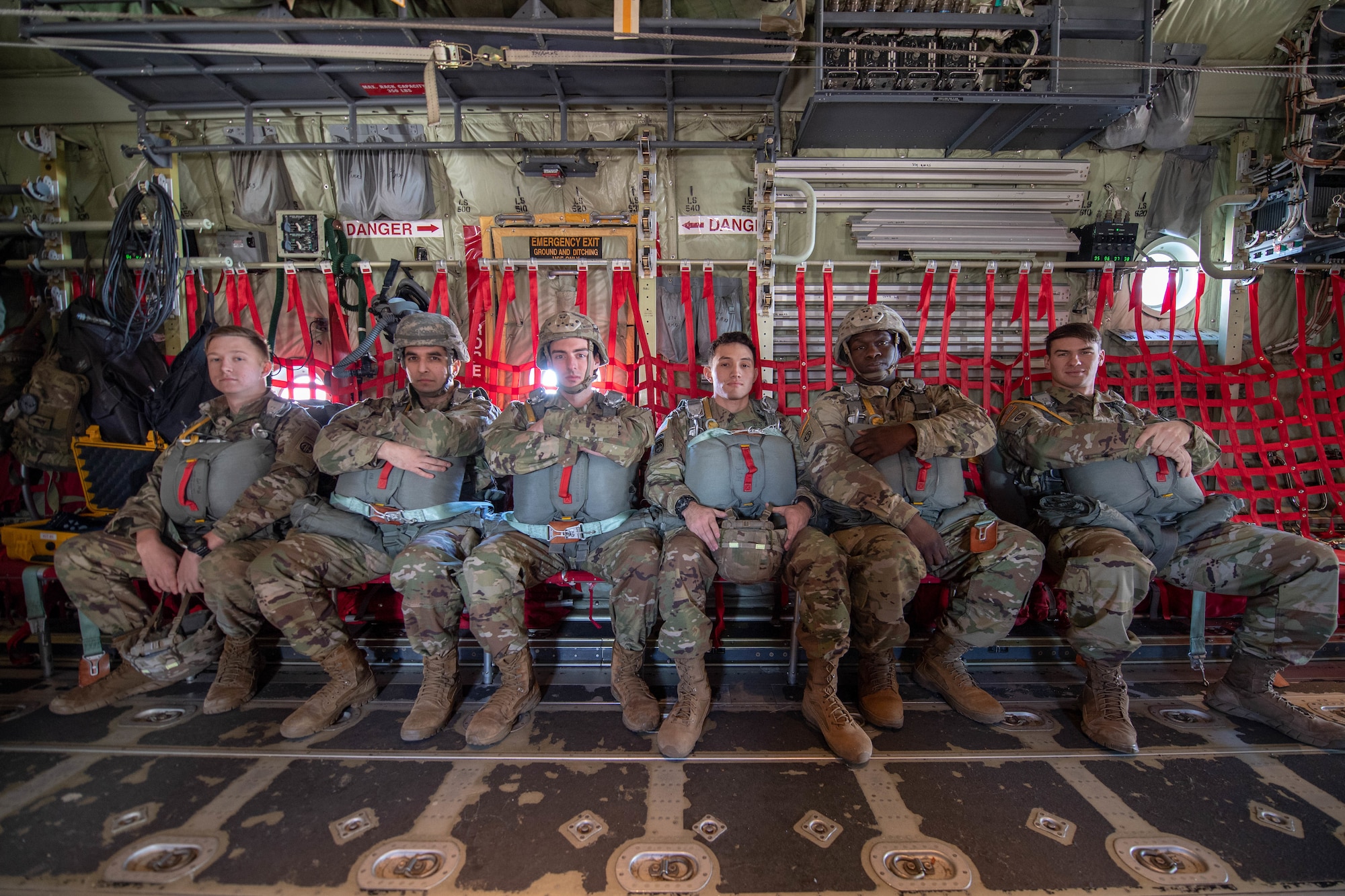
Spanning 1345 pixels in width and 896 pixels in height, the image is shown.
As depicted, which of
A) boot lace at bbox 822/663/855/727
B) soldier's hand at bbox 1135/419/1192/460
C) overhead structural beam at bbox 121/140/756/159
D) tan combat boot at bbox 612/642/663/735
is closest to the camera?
boot lace at bbox 822/663/855/727

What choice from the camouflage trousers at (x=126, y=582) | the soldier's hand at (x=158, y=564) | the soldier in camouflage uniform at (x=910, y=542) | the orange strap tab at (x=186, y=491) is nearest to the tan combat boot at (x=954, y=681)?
the soldier in camouflage uniform at (x=910, y=542)

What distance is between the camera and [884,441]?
275cm

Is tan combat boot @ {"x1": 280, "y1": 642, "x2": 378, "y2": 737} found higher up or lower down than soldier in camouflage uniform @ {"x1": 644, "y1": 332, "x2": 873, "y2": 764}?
lower down

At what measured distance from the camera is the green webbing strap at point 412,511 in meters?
2.92

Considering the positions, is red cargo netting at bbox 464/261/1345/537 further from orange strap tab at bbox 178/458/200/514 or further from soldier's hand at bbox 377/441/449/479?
orange strap tab at bbox 178/458/200/514

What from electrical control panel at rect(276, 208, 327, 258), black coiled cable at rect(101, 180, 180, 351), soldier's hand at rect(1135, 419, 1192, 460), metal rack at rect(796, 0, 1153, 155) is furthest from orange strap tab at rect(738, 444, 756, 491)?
black coiled cable at rect(101, 180, 180, 351)

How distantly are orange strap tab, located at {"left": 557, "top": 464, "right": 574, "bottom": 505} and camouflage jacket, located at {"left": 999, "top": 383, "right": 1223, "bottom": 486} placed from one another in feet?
8.43

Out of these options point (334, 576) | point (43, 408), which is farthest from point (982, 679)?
point (43, 408)

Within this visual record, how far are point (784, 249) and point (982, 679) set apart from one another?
12.4ft

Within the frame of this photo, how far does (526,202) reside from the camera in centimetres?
490

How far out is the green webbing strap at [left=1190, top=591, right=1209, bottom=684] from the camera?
293 centimetres

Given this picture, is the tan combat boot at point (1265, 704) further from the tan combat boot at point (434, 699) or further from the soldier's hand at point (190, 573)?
the soldier's hand at point (190, 573)

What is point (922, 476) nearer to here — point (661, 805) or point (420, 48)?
point (661, 805)

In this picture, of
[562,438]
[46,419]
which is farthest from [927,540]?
[46,419]
